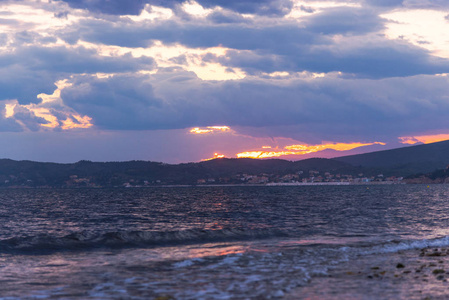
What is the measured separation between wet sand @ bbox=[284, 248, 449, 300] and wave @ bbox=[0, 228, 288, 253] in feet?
60.8

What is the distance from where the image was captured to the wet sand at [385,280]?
21.0m

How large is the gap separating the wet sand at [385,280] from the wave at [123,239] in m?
18.5

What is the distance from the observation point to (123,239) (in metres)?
46.3

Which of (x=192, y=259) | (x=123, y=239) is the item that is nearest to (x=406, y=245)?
(x=192, y=259)

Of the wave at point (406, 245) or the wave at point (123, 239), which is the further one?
the wave at point (123, 239)

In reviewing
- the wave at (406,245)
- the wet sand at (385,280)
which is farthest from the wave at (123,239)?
the wet sand at (385,280)

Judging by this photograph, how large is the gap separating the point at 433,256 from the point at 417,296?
13493 millimetres

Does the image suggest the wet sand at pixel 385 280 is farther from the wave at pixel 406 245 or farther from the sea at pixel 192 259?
the wave at pixel 406 245

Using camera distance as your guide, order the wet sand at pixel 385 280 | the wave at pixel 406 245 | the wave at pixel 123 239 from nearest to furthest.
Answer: the wet sand at pixel 385 280, the wave at pixel 406 245, the wave at pixel 123 239

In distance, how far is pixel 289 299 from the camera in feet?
66.9

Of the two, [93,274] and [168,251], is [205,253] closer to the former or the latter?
[168,251]

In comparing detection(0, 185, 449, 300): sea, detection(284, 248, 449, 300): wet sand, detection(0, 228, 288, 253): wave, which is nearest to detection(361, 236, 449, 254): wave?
detection(0, 185, 449, 300): sea

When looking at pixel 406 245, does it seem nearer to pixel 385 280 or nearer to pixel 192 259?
pixel 385 280

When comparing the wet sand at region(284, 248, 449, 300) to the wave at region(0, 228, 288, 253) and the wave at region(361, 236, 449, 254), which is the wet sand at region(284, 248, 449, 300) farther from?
the wave at region(0, 228, 288, 253)
